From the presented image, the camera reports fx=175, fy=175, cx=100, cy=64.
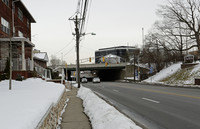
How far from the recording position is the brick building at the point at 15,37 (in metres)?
17.6

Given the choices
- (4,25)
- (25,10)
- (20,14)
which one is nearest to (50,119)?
(4,25)

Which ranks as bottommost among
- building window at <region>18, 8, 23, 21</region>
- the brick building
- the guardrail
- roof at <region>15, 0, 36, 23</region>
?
the guardrail

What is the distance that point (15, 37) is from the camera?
59.5ft

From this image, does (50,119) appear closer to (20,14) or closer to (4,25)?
(4,25)

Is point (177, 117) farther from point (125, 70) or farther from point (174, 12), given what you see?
point (125, 70)

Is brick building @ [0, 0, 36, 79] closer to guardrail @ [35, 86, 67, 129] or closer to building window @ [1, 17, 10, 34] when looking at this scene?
building window @ [1, 17, 10, 34]

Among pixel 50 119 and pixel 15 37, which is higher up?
pixel 15 37

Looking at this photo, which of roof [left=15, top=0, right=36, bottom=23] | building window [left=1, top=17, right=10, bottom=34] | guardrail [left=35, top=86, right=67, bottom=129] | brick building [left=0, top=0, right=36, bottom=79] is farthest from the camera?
roof [left=15, top=0, right=36, bottom=23]

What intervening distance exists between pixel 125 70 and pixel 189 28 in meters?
23.5

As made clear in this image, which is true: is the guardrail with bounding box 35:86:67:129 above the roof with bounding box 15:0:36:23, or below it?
below

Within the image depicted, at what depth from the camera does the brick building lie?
694 inches

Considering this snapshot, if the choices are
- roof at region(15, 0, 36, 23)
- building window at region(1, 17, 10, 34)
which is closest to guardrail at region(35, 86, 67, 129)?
building window at region(1, 17, 10, 34)

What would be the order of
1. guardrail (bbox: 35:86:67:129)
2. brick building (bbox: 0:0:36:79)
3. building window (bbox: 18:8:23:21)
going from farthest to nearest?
1. building window (bbox: 18:8:23:21)
2. brick building (bbox: 0:0:36:79)
3. guardrail (bbox: 35:86:67:129)

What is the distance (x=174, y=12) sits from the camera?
34.7 meters
